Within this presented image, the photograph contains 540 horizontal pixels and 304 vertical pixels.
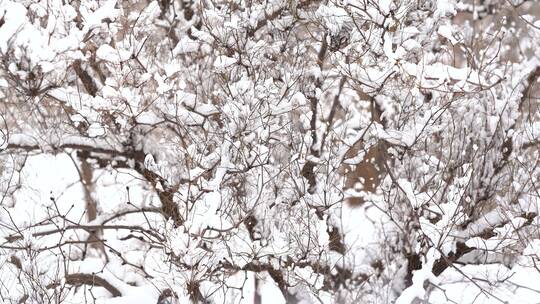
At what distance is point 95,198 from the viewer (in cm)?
1149

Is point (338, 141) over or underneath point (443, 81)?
over

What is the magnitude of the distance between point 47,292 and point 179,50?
10.0 ft

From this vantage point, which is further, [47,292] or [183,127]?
[183,127]

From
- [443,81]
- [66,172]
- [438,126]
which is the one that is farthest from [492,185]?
[66,172]

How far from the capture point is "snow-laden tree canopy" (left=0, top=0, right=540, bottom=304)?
232 inches

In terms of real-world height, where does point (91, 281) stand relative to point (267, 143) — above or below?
below

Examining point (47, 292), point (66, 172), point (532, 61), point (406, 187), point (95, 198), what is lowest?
point (47, 292)

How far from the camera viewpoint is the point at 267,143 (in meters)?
6.55

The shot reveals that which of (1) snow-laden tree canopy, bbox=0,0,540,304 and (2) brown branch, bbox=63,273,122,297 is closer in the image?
(1) snow-laden tree canopy, bbox=0,0,540,304

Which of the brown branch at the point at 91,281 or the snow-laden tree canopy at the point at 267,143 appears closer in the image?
the snow-laden tree canopy at the point at 267,143

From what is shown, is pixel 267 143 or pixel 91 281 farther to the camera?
pixel 91 281

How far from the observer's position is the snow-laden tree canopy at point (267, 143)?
589cm

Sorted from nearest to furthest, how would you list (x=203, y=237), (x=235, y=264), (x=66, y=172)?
(x=203, y=237) < (x=235, y=264) < (x=66, y=172)

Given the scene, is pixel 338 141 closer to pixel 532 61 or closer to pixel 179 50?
pixel 179 50
